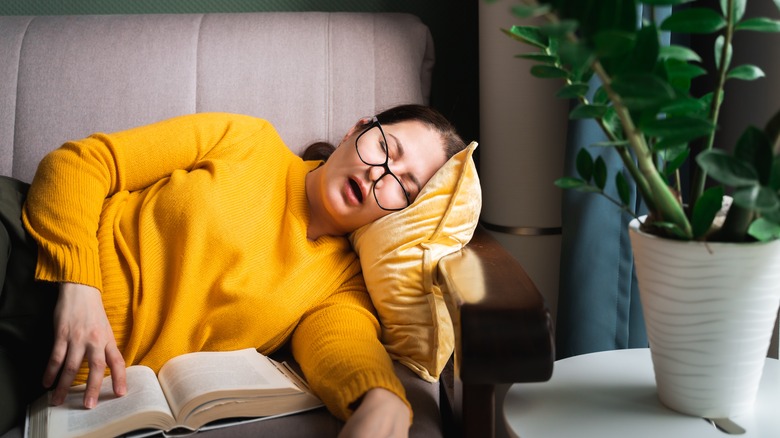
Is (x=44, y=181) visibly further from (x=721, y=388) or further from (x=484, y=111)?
(x=721, y=388)

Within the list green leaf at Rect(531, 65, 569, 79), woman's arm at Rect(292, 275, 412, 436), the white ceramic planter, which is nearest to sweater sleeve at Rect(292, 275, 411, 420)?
woman's arm at Rect(292, 275, 412, 436)

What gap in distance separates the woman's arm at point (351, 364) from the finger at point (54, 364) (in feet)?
1.18

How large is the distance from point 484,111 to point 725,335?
37.1 inches

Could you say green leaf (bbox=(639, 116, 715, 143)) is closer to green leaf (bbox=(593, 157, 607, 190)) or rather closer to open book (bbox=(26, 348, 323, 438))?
green leaf (bbox=(593, 157, 607, 190))

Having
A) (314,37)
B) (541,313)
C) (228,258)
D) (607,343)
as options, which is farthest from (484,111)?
(541,313)

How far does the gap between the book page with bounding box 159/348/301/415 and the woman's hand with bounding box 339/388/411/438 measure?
14cm

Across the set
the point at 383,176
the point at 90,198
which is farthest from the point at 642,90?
the point at 90,198

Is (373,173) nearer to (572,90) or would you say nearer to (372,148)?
(372,148)

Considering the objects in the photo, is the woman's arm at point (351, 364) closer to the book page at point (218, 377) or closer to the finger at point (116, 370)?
the book page at point (218, 377)

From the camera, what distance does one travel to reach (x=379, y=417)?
0.90 m

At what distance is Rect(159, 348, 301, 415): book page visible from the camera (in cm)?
96

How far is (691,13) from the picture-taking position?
777mm

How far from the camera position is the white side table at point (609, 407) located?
846 mm

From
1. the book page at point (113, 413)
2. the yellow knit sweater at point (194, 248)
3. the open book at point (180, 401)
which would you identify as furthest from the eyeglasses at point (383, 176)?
the book page at point (113, 413)
